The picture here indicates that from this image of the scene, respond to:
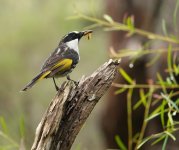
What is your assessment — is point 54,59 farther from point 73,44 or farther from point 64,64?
point 73,44

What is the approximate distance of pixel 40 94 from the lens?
11.3 m

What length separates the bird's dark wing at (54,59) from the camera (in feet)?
9.63

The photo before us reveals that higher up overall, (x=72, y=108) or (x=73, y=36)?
(x=73, y=36)

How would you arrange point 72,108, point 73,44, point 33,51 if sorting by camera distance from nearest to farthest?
point 72,108
point 73,44
point 33,51

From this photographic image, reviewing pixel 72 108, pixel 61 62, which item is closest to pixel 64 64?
pixel 61 62

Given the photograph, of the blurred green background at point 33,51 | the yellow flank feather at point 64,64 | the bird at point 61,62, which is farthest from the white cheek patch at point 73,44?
the blurred green background at point 33,51

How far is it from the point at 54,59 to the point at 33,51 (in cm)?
888

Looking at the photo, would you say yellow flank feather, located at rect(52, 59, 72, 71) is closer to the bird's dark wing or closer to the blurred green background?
the bird's dark wing

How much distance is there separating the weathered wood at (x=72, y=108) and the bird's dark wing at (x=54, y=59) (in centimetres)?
28

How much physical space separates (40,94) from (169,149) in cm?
540

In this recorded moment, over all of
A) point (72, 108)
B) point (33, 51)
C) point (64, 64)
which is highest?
point (33, 51)

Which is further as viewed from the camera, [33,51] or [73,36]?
[33,51]

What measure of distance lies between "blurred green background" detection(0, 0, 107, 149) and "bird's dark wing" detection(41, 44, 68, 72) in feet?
23.7

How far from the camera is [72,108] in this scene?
2652 millimetres
